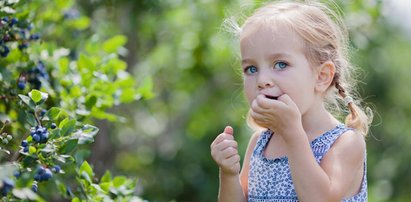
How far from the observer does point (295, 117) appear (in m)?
2.53

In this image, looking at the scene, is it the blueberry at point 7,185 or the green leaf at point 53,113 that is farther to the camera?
the green leaf at point 53,113

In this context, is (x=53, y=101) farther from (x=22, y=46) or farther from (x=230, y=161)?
(x=230, y=161)

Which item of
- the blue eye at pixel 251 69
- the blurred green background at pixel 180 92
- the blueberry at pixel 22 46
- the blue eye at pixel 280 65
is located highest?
the blue eye at pixel 280 65

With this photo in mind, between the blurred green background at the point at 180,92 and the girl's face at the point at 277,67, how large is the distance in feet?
9.44

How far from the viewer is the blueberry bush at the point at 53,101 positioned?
2.65m

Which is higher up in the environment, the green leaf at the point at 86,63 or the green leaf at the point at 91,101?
the green leaf at the point at 86,63

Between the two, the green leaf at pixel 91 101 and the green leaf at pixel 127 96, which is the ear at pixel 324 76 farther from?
the green leaf at pixel 127 96

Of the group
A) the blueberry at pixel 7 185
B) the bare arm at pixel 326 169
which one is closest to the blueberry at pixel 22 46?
the bare arm at pixel 326 169

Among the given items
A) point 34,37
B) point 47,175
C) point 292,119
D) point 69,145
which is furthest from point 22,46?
point 292,119

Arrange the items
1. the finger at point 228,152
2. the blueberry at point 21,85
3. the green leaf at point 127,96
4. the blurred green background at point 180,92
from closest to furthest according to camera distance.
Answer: the finger at point 228,152, the blueberry at point 21,85, the green leaf at point 127,96, the blurred green background at point 180,92

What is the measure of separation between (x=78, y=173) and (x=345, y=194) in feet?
2.83

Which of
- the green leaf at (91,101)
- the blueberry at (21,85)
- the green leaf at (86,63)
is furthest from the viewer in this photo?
the green leaf at (86,63)

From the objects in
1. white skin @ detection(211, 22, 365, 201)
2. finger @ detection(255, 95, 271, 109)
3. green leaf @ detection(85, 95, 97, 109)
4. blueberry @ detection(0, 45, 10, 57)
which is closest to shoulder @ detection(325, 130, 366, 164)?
white skin @ detection(211, 22, 365, 201)

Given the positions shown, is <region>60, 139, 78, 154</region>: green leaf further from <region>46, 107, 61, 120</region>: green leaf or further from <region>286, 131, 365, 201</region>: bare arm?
<region>286, 131, 365, 201</region>: bare arm
